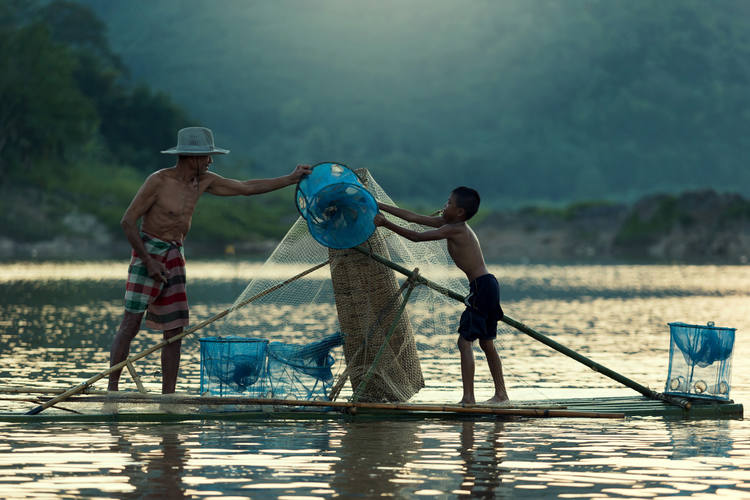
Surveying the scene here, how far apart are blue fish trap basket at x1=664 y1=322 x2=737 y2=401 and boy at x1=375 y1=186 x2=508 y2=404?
1509 mm

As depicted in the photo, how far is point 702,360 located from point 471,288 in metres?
2.02

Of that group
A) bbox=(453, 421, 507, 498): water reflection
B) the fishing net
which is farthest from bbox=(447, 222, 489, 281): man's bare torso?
bbox=(453, 421, 507, 498): water reflection

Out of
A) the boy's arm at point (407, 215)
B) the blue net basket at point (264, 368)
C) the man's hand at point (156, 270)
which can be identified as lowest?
the blue net basket at point (264, 368)

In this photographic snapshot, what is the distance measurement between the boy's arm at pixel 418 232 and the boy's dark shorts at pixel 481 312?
0.46m

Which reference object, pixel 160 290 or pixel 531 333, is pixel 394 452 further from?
pixel 160 290

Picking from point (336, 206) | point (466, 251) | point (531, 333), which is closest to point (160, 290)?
point (336, 206)

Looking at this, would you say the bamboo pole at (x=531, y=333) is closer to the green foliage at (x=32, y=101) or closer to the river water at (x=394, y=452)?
the river water at (x=394, y=452)

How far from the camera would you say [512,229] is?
3519 inches

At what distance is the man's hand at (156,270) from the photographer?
28.8ft

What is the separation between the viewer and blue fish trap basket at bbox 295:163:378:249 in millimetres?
8742

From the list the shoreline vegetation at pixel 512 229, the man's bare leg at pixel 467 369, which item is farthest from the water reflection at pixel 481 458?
the shoreline vegetation at pixel 512 229

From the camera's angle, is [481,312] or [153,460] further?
[481,312]

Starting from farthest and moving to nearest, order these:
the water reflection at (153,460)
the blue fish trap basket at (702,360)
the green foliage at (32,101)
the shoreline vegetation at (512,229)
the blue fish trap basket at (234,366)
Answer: the green foliage at (32,101)
the shoreline vegetation at (512,229)
the blue fish trap basket at (702,360)
the blue fish trap basket at (234,366)
the water reflection at (153,460)

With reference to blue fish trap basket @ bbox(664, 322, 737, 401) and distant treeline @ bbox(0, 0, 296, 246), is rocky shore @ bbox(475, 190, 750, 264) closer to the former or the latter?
distant treeline @ bbox(0, 0, 296, 246)
